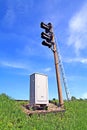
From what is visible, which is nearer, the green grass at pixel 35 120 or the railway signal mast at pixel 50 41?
the green grass at pixel 35 120

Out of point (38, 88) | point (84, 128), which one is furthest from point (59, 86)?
point (84, 128)

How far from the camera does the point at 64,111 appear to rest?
15180 mm

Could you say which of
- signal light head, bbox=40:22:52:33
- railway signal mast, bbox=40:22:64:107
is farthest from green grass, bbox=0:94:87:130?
signal light head, bbox=40:22:52:33

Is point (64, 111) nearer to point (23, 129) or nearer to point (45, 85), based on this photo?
point (45, 85)

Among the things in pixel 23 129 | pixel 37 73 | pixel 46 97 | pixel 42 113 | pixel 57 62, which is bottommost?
pixel 23 129

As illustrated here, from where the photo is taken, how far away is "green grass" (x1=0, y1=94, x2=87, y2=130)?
11.1m

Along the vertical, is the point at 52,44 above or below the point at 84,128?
above

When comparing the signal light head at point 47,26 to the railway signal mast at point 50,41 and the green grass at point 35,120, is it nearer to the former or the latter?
the railway signal mast at point 50,41

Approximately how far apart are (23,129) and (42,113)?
3235mm

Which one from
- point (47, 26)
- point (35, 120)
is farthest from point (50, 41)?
point (35, 120)

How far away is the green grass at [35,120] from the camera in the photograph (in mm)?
11102

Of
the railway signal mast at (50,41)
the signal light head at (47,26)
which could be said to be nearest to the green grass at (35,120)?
the railway signal mast at (50,41)

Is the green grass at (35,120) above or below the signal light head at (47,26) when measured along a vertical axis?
below

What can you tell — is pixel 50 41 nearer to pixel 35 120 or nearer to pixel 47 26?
pixel 47 26
